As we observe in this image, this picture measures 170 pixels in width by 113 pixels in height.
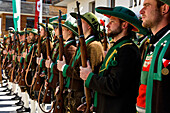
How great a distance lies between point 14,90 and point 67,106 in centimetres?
554

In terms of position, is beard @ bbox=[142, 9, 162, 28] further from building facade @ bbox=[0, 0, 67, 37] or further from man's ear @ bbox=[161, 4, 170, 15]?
building facade @ bbox=[0, 0, 67, 37]

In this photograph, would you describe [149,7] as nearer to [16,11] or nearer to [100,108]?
[100,108]

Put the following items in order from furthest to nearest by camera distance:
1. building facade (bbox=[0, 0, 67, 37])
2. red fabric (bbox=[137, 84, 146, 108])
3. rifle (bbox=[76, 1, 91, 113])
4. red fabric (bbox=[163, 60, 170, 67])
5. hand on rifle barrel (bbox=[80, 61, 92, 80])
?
1. building facade (bbox=[0, 0, 67, 37])
2. rifle (bbox=[76, 1, 91, 113])
3. hand on rifle barrel (bbox=[80, 61, 92, 80])
4. red fabric (bbox=[137, 84, 146, 108])
5. red fabric (bbox=[163, 60, 170, 67])

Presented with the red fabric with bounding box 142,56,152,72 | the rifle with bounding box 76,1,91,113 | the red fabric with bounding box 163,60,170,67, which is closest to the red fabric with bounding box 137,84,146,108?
the red fabric with bounding box 142,56,152,72

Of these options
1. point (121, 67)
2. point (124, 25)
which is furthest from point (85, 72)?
point (124, 25)

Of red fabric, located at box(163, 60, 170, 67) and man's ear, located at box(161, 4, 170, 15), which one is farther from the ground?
man's ear, located at box(161, 4, 170, 15)

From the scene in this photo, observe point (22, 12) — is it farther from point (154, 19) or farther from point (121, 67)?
point (154, 19)

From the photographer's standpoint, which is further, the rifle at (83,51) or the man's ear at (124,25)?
the rifle at (83,51)

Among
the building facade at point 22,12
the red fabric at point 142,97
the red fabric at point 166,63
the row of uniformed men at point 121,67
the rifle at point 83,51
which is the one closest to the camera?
the red fabric at point 166,63

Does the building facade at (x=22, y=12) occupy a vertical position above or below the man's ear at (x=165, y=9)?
above

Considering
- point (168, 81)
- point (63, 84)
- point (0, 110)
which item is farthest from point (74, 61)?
point (0, 110)

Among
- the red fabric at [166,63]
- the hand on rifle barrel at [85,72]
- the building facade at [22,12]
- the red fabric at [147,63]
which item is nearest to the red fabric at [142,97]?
the red fabric at [147,63]

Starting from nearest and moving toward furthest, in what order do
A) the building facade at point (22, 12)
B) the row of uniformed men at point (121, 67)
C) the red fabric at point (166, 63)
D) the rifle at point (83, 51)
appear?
the red fabric at point (166, 63) → the row of uniformed men at point (121, 67) → the rifle at point (83, 51) → the building facade at point (22, 12)

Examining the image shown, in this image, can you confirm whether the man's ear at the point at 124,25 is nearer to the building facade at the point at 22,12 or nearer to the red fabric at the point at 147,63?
the red fabric at the point at 147,63
